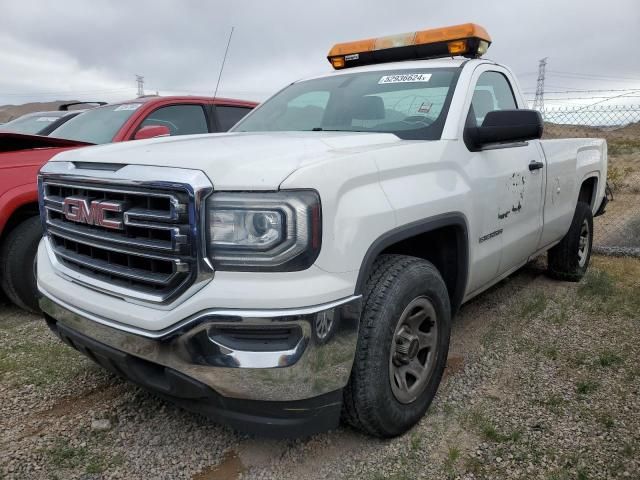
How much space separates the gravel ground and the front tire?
186mm

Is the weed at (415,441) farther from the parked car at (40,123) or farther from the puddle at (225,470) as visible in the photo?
the parked car at (40,123)

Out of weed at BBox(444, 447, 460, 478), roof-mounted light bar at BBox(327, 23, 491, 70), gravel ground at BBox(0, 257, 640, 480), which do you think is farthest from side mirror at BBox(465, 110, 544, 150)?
weed at BBox(444, 447, 460, 478)

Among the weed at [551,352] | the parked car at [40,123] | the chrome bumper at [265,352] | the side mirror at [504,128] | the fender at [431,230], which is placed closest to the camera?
the chrome bumper at [265,352]

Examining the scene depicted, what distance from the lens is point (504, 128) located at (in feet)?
9.06

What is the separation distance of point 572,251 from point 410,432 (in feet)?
10.2

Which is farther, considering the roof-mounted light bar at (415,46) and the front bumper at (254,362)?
the roof-mounted light bar at (415,46)

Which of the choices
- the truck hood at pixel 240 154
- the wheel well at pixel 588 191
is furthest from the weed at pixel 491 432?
the wheel well at pixel 588 191

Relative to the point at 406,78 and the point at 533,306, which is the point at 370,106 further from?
the point at 533,306

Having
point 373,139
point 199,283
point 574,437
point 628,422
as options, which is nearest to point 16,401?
point 199,283

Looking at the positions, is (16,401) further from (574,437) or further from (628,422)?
(628,422)

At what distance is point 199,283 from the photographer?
6.07ft

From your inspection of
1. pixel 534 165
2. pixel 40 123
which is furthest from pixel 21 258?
pixel 534 165

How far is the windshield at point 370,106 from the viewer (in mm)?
2922

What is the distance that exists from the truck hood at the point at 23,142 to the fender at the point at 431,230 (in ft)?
10.4
